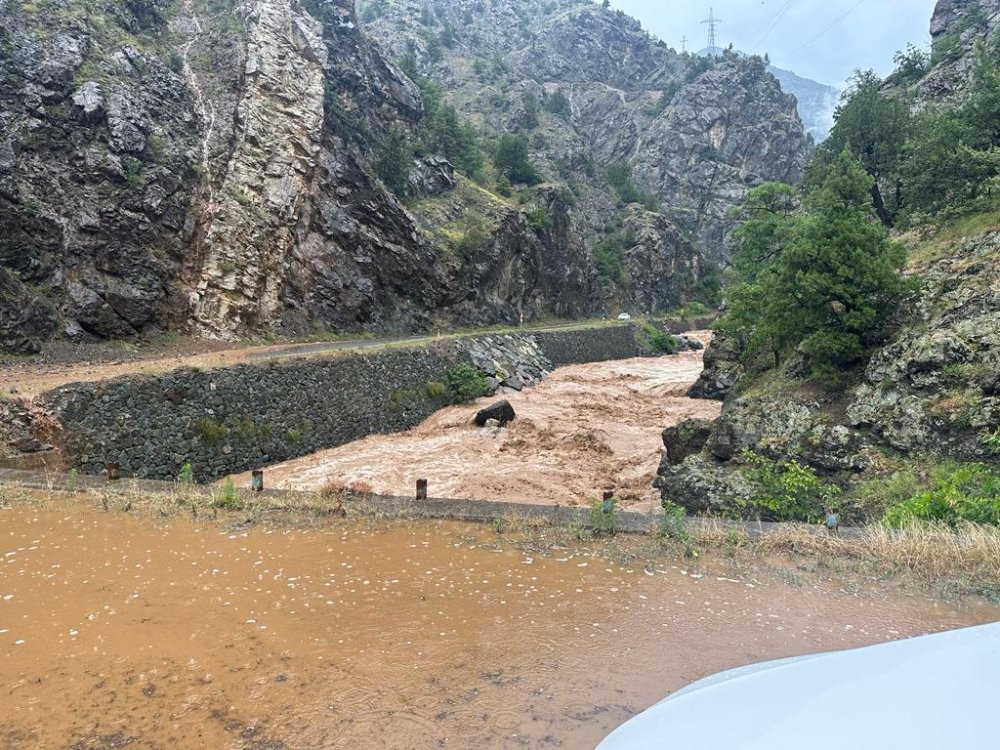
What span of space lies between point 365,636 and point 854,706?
149 inches

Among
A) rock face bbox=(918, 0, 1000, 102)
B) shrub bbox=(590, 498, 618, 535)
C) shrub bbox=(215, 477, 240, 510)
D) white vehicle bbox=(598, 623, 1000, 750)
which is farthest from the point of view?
rock face bbox=(918, 0, 1000, 102)

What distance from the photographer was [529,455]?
14.7 meters

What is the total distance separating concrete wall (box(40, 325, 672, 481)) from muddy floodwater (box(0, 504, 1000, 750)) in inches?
190

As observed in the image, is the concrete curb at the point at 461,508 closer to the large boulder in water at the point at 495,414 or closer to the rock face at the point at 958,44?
the large boulder in water at the point at 495,414

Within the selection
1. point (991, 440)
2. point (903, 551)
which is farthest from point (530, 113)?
point (903, 551)

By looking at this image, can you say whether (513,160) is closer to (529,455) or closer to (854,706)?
(529,455)

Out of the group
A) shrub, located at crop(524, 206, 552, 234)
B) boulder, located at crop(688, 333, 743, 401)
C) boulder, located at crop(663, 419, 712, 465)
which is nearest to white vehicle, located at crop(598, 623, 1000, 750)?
boulder, located at crop(663, 419, 712, 465)

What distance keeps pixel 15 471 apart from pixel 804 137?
99852mm

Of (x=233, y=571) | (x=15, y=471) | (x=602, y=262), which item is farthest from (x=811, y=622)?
(x=602, y=262)

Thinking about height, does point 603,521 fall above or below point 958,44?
below

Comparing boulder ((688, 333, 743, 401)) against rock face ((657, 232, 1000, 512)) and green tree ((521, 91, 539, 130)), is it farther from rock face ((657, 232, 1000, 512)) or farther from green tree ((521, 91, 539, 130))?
green tree ((521, 91, 539, 130))

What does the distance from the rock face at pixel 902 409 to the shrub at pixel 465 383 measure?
37.7 ft

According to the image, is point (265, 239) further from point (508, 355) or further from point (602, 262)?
point (602, 262)

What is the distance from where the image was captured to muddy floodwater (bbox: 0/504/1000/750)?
11.4 ft
